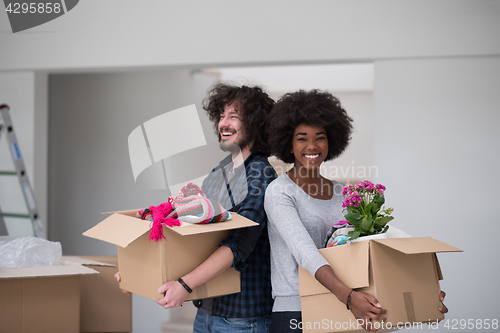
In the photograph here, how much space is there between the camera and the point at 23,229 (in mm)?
2963

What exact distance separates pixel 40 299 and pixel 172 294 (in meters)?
0.71

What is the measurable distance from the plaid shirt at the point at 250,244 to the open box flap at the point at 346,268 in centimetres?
20

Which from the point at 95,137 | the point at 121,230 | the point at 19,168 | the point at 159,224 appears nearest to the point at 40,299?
the point at 121,230

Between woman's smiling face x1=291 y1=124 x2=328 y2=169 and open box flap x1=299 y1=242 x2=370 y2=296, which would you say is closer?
open box flap x1=299 y1=242 x2=370 y2=296

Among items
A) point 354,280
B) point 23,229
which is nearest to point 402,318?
point 354,280

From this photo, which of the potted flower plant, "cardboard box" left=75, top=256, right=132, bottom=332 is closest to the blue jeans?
the potted flower plant

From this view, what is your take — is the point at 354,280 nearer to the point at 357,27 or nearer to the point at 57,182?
the point at 357,27

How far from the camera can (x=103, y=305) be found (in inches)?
77.3

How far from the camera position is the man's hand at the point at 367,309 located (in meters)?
1.06

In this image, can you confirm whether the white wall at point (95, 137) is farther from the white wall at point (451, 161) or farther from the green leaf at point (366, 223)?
the green leaf at point (366, 223)

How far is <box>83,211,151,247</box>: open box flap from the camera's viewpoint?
115 centimetres

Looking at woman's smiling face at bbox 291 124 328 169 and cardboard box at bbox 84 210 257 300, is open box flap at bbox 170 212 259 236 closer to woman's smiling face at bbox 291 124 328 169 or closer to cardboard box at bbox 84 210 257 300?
cardboard box at bbox 84 210 257 300

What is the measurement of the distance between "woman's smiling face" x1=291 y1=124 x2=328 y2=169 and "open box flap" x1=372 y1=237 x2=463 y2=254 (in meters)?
A: 0.35

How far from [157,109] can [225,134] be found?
231cm
